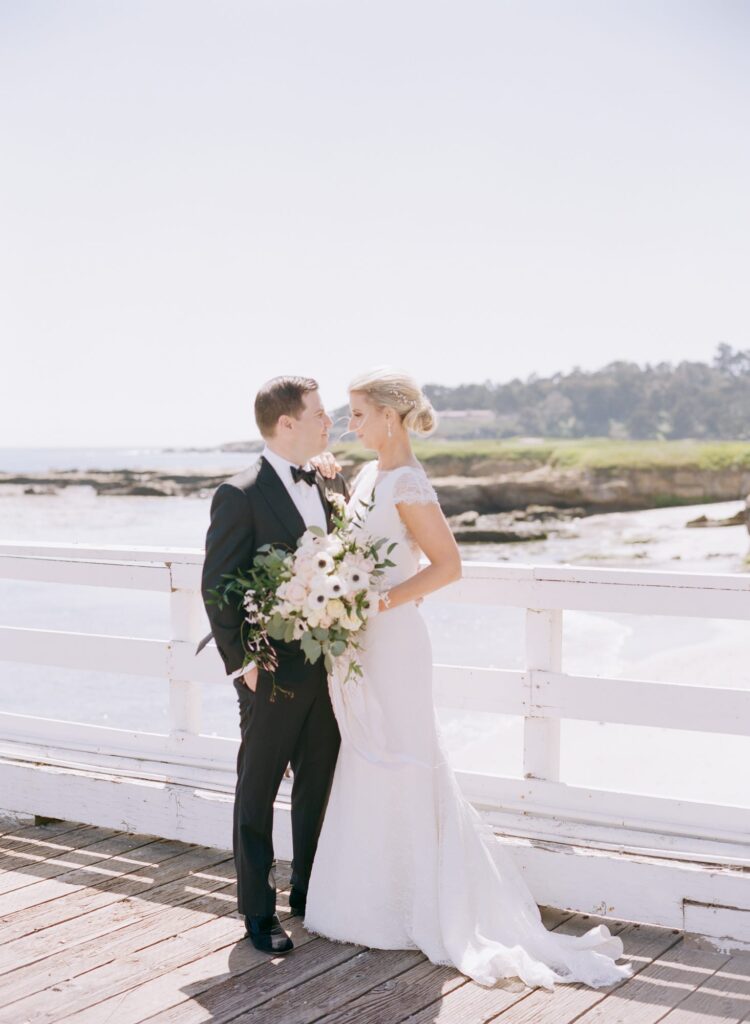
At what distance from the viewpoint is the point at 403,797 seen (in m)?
3.49

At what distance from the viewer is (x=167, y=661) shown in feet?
14.3

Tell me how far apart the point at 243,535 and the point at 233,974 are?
1.27m

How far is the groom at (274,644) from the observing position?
333 cm

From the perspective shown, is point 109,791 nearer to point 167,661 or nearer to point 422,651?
point 167,661

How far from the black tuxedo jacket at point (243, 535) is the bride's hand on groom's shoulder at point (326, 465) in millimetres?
255

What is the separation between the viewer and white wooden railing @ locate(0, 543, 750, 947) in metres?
3.48

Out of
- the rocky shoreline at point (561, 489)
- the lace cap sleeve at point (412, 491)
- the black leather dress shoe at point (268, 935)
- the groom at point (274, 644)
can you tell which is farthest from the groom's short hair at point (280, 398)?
the rocky shoreline at point (561, 489)

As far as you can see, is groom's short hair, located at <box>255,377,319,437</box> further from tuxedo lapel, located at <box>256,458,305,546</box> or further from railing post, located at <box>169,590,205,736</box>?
railing post, located at <box>169,590,205,736</box>

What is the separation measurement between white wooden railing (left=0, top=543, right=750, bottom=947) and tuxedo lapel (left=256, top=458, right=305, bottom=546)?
0.71m

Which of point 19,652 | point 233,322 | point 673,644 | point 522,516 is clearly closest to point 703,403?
point 522,516

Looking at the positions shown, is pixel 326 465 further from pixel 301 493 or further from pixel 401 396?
pixel 401 396

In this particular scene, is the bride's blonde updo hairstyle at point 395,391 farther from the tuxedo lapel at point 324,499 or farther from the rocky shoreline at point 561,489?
the rocky shoreline at point 561,489

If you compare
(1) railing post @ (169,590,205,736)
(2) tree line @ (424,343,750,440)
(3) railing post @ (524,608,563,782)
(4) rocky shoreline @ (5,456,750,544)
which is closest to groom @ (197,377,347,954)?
(3) railing post @ (524,608,563,782)

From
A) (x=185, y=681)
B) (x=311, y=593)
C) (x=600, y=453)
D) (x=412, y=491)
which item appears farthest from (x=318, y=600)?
(x=600, y=453)
